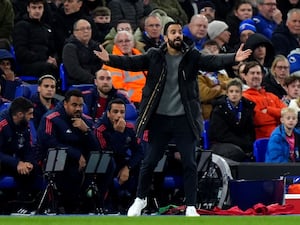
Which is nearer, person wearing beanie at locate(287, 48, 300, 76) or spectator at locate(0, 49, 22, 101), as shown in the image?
spectator at locate(0, 49, 22, 101)

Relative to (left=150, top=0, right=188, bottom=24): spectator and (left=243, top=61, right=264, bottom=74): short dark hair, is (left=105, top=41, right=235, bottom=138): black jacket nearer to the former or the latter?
(left=243, top=61, right=264, bottom=74): short dark hair

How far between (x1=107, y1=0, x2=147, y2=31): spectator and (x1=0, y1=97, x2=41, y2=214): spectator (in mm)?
5280

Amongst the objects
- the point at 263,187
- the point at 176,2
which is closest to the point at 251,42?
the point at 176,2

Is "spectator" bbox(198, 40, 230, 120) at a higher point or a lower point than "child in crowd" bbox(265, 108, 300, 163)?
higher

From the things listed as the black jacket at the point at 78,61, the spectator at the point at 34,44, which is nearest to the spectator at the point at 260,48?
the black jacket at the point at 78,61

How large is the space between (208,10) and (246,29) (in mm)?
1375

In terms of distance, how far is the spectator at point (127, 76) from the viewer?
2100 cm

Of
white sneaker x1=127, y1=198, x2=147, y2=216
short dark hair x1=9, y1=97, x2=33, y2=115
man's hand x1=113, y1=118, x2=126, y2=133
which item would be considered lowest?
white sneaker x1=127, y1=198, x2=147, y2=216

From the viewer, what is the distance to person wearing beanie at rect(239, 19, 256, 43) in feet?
77.4

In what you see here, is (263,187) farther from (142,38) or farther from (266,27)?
(266,27)

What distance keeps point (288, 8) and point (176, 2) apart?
3335 millimetres

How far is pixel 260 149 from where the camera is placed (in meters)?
19.8

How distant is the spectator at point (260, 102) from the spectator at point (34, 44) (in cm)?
323

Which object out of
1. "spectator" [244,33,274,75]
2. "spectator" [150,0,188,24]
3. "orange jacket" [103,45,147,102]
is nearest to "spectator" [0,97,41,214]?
"orange jacket" [103,45,147,102]
